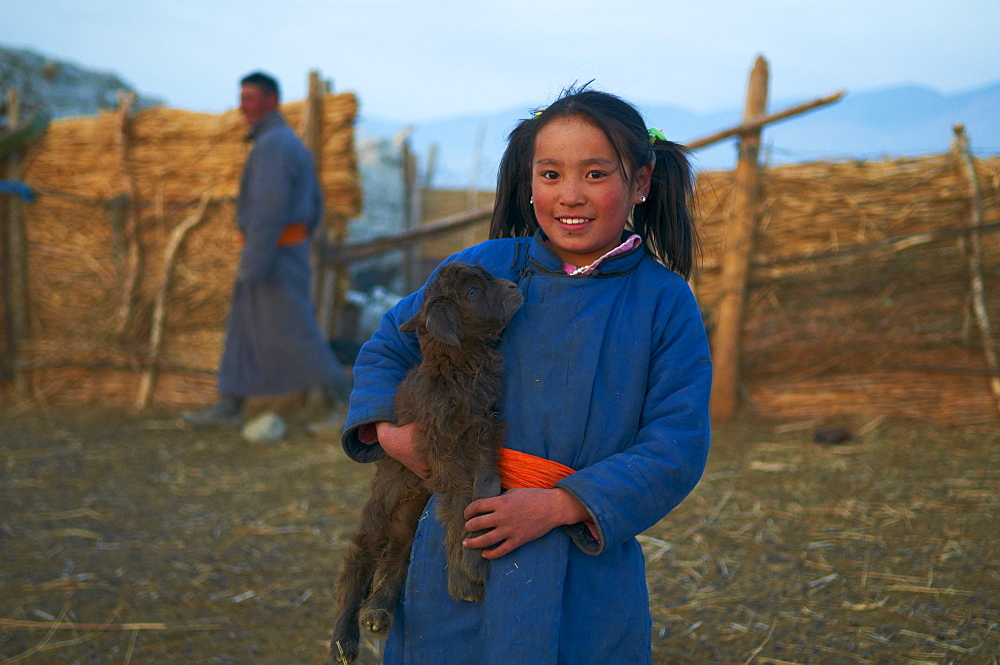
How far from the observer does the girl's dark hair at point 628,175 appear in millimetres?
1732

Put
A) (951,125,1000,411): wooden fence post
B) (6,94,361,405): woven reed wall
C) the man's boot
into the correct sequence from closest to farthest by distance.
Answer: (951,125,1000,411): wooden fence post < the man's boot < (6,94,361,405): woven reed wall

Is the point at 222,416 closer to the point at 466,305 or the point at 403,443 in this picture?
the point at 403,443

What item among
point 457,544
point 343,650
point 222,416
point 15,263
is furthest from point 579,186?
point 15,263

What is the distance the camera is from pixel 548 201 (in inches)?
68.3

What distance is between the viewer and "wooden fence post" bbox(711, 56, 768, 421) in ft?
19.3

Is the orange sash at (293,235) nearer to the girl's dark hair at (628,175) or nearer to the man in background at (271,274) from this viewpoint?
the man in background at (271,274)

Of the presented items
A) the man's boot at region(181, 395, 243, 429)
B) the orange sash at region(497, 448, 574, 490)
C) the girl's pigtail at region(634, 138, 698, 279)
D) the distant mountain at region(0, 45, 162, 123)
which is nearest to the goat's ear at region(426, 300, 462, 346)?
the orange sash at region(497, 448, 574, 490)

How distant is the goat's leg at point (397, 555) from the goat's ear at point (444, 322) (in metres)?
0.40

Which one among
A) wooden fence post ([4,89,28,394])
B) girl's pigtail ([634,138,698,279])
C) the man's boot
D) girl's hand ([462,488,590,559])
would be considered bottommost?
the man's boot

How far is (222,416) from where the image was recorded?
6.27 m

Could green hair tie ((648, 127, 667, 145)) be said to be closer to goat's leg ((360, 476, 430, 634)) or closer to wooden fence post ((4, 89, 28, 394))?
goat's leg ((360, 476, 430, 634))

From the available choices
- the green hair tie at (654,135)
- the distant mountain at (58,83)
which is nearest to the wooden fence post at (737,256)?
the green hair tie at (654,135)

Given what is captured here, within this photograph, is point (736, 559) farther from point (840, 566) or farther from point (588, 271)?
point (588, 271)

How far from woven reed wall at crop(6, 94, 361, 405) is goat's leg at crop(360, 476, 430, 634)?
5215 mm
